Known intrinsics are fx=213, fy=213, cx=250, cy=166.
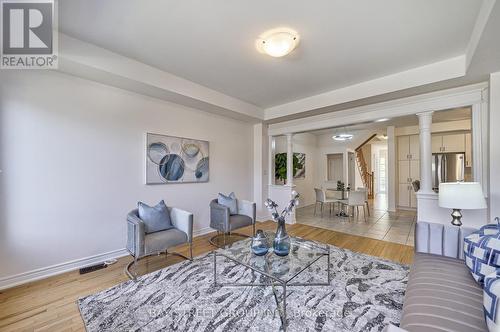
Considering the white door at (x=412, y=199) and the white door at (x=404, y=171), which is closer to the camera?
the white door at (x=412, y=199)

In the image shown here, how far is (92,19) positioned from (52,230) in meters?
2.47

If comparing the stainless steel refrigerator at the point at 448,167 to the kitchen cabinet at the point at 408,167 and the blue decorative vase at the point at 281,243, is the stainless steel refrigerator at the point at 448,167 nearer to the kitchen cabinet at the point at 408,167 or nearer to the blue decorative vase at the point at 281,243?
the kitchen cabinet at the point at 408,167

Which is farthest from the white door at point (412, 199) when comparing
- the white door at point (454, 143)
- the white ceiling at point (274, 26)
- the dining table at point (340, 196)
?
the white ceiling at point (274, 26)

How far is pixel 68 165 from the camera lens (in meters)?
2.73

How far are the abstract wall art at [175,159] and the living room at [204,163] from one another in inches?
1.0

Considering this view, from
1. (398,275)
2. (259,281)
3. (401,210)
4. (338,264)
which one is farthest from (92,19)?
(401,210)

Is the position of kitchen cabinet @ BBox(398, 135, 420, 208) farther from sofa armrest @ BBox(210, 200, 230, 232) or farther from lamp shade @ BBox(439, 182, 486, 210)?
sofa armrest @ BBox(210, 200, 230, 232)

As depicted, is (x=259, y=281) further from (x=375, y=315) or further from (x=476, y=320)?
(x=476, y=320)

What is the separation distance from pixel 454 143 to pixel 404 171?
1421mm

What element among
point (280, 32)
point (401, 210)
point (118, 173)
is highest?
point (280, 32)

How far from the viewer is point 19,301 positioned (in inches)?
83.8

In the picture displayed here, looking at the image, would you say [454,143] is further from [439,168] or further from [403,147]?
[403,147]

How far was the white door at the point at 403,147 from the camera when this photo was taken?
6830 millimetres

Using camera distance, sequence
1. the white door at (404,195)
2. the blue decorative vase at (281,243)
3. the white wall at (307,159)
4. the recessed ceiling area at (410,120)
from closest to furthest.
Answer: the blue decorative vase at (281,243), the recessed ceiling area at (410,120), the white door at (404,195), the white wall at (307,159)
